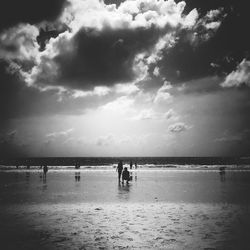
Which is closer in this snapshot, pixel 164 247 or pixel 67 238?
pixel 164 247

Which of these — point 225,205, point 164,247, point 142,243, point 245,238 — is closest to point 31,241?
point 142,243

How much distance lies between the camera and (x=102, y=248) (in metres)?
7.84

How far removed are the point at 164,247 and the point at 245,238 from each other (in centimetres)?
270

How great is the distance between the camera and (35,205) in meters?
15.0

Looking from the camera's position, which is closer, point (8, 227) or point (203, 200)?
point (8, 227)

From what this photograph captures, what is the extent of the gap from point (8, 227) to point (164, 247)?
5.66m

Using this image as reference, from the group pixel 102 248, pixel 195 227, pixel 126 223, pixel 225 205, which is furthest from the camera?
pixel 225 205

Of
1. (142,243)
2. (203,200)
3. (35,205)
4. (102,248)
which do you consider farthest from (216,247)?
(35,205)

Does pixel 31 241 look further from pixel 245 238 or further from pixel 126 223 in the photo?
pixel 245 238

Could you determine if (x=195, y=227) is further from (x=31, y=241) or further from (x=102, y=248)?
(x=31, y=241)

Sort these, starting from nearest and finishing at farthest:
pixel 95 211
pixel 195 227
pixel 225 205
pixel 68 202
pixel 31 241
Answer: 1. pixel 31 241
2. pixel 195 227
3. pixel 95 211
4. pixel 225 205
5. pixel 68 202

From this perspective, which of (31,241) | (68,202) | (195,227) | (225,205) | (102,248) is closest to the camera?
(102,248)

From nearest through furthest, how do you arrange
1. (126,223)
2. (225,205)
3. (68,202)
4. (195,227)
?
(195,227) < (126,223) < (225,205) < (68,202)

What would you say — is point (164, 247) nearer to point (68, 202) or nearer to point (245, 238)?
point (245, 238)
